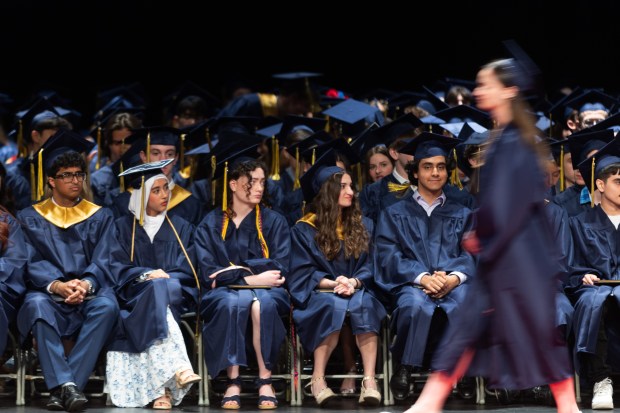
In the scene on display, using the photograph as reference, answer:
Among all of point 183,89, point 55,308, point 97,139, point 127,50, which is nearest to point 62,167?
point 55,308

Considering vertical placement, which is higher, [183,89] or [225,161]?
[183,89]

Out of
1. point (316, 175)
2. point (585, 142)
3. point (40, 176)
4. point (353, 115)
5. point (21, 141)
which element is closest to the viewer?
point (316, 175)

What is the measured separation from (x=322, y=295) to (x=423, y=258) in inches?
29.9

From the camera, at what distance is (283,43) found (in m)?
11.1

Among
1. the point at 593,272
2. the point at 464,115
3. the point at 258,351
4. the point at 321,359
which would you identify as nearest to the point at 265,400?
the point at 258,351

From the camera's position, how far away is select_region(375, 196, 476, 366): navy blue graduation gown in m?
6.35

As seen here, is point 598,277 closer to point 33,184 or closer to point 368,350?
point 368,350

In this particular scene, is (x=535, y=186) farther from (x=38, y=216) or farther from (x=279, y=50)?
(x=279, y=50)

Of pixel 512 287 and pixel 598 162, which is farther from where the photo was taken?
pixel 598 162

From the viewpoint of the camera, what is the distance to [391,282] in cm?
671

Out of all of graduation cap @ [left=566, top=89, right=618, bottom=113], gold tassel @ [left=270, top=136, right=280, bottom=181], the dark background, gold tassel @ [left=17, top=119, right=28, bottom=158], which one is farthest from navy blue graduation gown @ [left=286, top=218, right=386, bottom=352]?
the dark background

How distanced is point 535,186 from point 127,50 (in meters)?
7.08

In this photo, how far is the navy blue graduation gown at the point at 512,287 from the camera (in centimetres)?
462

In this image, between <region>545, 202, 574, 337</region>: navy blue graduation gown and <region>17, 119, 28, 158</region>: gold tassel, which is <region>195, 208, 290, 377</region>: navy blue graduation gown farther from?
<region>17, 119, 28, 158</region>: gold tassel
